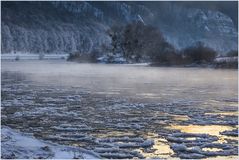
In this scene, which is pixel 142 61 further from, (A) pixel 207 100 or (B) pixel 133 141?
(B) pixel 133 141

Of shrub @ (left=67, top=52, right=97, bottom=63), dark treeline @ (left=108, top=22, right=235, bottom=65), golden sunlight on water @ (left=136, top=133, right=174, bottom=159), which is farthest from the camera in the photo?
shrub @ (left=67, top=52, right=97, bottom=63)

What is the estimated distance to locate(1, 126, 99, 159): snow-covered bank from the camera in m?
12.6

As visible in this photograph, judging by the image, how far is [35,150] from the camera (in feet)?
43.3

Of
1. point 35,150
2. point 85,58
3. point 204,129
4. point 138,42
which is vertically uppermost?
point 138,42

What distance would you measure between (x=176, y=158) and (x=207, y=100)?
14126mm

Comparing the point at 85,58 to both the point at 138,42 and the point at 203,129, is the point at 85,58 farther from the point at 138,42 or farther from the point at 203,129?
the point at 203,129

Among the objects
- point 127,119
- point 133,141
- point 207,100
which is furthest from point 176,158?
point 207,100

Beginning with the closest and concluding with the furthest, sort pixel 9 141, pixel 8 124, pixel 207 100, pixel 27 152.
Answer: pixel 27 152 < pixel 9 141 < pixel 8 124 < pixel 207 100

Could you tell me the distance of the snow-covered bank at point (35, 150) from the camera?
1263 cm

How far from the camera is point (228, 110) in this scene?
22375 millimetres

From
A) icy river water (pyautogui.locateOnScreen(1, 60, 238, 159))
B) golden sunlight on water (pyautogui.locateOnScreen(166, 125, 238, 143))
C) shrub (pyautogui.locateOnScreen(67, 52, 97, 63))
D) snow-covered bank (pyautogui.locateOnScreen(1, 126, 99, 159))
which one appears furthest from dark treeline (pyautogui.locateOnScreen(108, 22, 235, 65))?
snow-covered bank (pyautogui.locateOnScreen(1, 126, 99, 159))

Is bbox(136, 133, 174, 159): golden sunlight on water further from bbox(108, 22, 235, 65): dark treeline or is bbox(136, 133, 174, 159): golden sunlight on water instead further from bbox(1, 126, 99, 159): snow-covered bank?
bbox(108, 22, 235, 65): dark treeline

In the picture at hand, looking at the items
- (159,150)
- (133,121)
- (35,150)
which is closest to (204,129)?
(133,121)

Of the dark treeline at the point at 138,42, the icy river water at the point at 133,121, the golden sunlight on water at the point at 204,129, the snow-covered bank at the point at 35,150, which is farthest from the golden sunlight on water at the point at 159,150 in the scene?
the dark treeline at the point at 138,42
